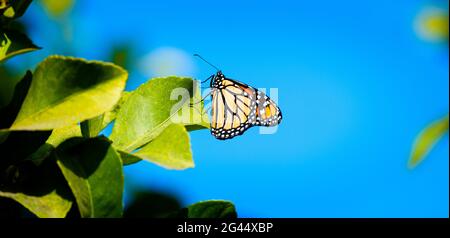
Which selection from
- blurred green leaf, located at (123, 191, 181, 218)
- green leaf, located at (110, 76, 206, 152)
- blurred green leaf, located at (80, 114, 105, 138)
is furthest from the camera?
blurred green leaf, located at (123, 191, 181, 218)

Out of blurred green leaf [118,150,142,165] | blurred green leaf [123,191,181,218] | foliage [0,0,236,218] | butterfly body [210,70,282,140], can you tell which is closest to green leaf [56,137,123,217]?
foliage [0,0,236,218]

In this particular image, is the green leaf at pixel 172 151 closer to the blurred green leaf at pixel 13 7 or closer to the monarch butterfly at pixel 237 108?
the blurred green leaf at pixel 13 7

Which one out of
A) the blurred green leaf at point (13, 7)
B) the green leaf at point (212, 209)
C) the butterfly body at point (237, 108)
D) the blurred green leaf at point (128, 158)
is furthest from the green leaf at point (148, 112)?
the butterfly body at point (237, 108)

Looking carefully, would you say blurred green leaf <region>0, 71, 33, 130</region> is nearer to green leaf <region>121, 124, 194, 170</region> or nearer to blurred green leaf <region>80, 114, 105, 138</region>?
blurred green leaf <region>80, 114, 105, 138</region>

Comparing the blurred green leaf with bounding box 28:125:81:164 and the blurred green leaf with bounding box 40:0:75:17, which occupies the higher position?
A: the blurred green leaf with bounding box 40:0:75:17
